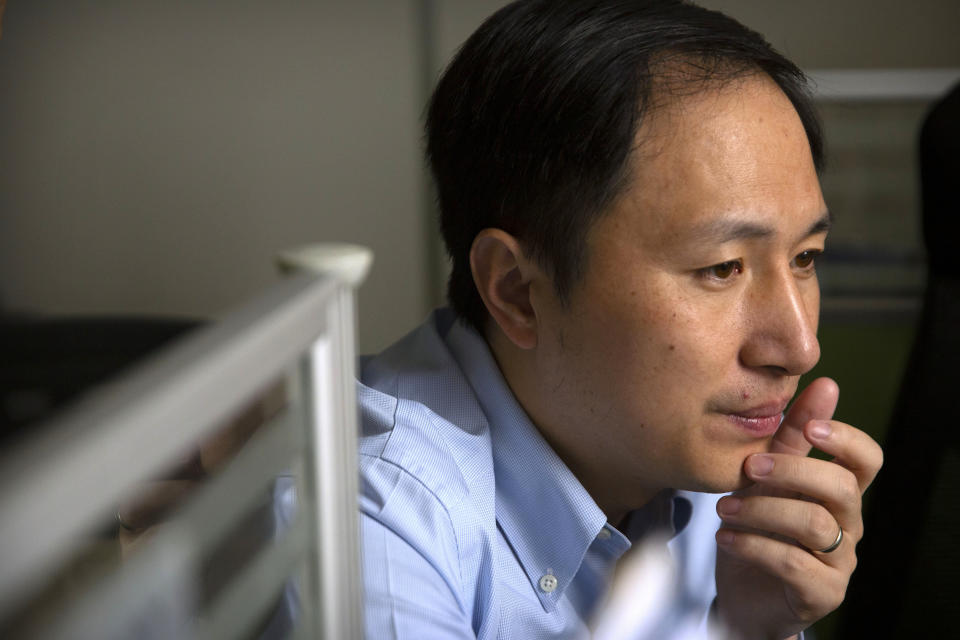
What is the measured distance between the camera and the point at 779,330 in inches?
31.0

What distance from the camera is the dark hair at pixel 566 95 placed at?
0.82 metres

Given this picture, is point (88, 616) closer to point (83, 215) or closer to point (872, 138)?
point (872, 138)

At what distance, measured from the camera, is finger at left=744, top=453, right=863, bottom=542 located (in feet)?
2.79

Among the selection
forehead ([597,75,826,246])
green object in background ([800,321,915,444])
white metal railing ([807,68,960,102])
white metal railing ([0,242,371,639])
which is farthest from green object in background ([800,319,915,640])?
white metal railing ([0,242,371,639])

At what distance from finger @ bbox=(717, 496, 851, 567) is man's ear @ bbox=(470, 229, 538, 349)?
280 mm

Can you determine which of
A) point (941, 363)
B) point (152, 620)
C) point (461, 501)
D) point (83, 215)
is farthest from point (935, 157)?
point (83, 215)

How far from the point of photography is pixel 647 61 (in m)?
0.84

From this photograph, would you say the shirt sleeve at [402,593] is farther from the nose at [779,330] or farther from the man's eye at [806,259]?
the man's eye at [806,259]

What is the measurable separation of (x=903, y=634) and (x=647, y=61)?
3.57 feet

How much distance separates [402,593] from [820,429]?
1.63 feet

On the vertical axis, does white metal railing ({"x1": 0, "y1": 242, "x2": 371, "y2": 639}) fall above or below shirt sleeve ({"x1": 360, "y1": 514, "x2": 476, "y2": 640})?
above

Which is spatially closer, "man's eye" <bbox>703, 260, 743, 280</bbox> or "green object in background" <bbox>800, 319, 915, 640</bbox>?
"man's eye" <bbox>703, 260, 743, 280</bbox>

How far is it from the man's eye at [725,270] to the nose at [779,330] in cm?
2

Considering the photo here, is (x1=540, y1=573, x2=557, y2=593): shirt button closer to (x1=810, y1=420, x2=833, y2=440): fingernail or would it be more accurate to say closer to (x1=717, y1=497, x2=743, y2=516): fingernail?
(x1=717, y1=497, x2=743, y2=516): fingernail
